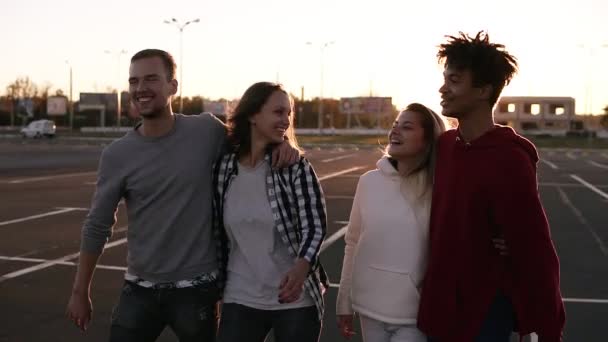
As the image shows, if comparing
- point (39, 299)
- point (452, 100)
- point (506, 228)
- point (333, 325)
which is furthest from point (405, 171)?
point (39, 299)

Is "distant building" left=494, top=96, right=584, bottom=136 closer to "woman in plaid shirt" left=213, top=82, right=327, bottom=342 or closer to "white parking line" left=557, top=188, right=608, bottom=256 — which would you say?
"white parking line" left=557, top=188, right=608, bottom=256

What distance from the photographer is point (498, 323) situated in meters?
2.80

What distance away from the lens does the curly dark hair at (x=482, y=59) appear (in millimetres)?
2797

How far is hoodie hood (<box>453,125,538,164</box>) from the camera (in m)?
2.67

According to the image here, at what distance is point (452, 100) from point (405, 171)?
16.3 inches

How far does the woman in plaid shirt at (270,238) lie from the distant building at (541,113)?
10907cm

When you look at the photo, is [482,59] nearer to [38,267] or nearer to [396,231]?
[396,231]

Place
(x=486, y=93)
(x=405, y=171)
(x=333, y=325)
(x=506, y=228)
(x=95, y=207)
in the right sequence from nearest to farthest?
(x=506, y=228)
(x=486, y=93)
(x=405, y=171)
(x=95, y=207)
(x=333, y=325)

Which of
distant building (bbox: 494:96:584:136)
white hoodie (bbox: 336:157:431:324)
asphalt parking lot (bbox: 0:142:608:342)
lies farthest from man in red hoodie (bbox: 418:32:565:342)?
distant building (bbox: 494:96:584:136)

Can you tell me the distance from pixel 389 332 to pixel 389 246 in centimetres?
36

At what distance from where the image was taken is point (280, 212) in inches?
123

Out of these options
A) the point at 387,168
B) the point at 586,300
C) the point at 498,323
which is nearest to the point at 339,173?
the point at 586,300

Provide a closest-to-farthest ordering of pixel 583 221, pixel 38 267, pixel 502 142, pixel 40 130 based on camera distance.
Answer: pixel 502 142 < pixel 38 267 < pixel 583 221 < pixel 40 130

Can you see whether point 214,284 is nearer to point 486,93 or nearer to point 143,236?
point 143,236
